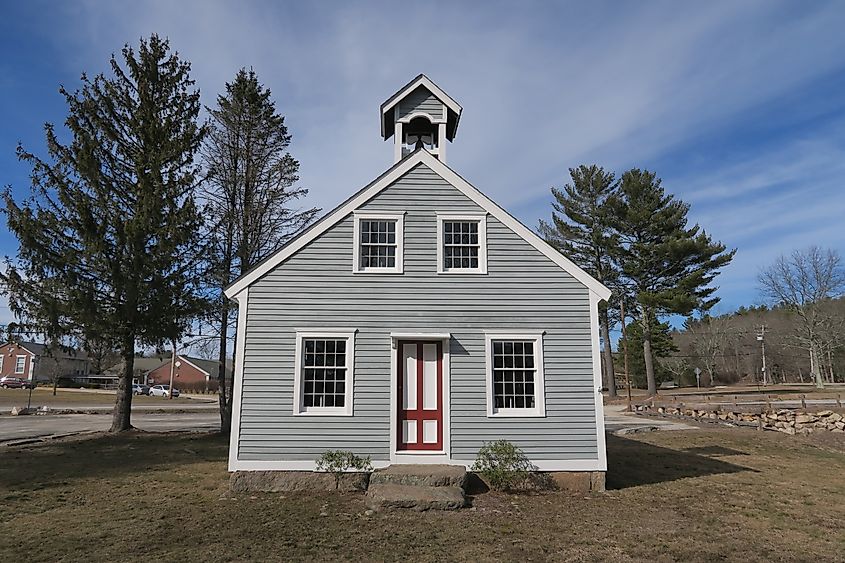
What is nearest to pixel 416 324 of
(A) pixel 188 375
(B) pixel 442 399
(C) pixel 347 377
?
(B) pixel 442 399

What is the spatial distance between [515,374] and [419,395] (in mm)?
2181

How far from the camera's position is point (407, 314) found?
11.6 meters

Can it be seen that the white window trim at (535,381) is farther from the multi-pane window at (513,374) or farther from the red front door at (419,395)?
the red front door at (419,395)

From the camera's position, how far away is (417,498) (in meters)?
9.39

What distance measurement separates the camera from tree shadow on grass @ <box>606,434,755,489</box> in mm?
12154

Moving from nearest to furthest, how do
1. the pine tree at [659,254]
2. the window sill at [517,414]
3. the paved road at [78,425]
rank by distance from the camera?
the window sill at [517,414] → the paved road at [78,425] → the pine tree at [659,254]

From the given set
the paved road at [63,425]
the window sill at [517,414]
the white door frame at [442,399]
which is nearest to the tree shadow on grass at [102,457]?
the paved road at [63,425]

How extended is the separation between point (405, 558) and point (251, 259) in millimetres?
15838

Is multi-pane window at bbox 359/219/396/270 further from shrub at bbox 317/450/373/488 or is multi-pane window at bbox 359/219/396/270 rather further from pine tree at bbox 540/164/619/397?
pine tree at bbox 540/164/619/397

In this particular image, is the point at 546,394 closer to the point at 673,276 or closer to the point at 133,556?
the point at 133,556

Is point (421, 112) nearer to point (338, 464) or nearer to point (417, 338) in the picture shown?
point (417, 338)

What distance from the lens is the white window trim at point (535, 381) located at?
441 inches

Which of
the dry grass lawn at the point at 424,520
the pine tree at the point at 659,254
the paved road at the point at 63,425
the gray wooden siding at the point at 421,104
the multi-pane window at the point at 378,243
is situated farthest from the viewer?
the pine tree at the point at 659,254

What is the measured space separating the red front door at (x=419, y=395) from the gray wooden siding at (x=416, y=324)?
33cm
